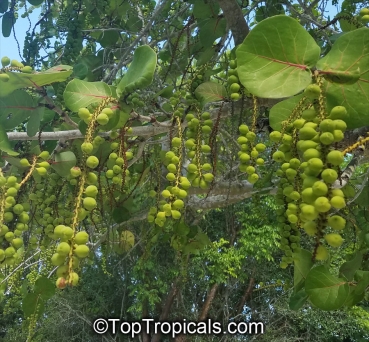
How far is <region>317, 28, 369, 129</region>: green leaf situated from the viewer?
70 cm

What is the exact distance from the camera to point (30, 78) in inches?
40.8

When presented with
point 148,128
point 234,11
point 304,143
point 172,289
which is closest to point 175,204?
point 304,143

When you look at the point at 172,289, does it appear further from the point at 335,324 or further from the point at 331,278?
the point at 331,278

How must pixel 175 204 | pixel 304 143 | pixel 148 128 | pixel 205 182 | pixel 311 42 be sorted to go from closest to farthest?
pixel 304 143
pixel 311 42
pixel 175 204
pixel 205 182
pixel 148 128

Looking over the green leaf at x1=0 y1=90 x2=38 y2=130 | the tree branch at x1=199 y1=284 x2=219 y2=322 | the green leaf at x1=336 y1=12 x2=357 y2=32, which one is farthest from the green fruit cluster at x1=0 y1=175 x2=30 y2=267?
the tree branch at x1=199 y1=284 x2=219 y2=322

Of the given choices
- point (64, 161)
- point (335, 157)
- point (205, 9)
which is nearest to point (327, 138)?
point (335, 157)

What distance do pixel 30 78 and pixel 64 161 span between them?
0.28m

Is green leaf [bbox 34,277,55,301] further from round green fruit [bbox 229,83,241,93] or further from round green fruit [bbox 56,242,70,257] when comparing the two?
round green fruit [bbox 229,83,241,93]

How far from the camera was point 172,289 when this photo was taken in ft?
20.9

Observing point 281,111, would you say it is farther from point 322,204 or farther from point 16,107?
point 16,107

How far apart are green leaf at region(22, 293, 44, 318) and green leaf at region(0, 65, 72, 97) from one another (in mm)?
675

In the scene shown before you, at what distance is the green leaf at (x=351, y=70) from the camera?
705mm

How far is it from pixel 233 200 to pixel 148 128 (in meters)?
0.84

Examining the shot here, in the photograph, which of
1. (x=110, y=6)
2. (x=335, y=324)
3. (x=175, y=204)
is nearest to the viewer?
(x=175, y=204)
